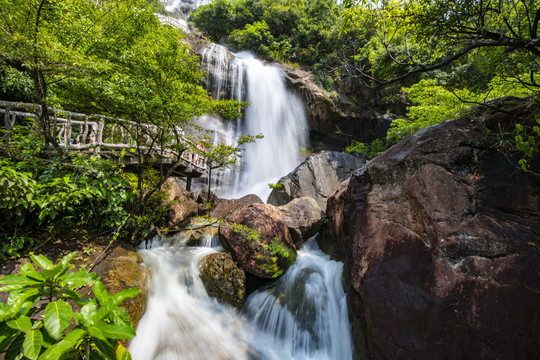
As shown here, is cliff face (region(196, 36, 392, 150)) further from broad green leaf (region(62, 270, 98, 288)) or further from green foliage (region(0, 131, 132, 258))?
broad green leaf (region(62, 270, 98, 288))

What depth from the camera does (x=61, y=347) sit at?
Answer: 3.60ft

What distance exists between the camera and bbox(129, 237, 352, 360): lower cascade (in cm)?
416

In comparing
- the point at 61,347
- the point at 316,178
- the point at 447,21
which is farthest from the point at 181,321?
the point at 316,178

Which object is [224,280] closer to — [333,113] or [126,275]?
[126,275]

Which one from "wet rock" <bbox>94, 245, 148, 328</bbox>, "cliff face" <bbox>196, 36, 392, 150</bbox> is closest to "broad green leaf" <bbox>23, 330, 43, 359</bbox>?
"wet rock" <bbox>94, 245, 148, 328</bbox>

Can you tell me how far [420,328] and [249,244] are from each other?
3.61m

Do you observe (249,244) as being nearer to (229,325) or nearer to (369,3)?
(229,325)

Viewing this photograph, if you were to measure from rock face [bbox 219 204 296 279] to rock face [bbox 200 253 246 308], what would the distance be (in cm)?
27

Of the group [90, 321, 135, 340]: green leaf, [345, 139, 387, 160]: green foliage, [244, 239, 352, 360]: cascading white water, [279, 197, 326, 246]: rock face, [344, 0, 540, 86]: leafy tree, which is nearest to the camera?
[90, 321, 135, 340]: green leaf

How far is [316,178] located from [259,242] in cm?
808

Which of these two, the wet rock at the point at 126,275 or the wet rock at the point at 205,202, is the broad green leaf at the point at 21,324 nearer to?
the wet rock at the point at 126,275

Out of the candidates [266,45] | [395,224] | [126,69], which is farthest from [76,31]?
[266,45]

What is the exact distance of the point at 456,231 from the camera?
3.33m

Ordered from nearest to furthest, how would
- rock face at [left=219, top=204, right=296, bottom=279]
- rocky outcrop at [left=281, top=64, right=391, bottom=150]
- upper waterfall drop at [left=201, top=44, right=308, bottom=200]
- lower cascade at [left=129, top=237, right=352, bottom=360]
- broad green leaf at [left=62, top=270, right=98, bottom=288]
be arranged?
broad green leaf at [left=62, top=270, right=98, bottom=288] → lower cascade at [left=129, top=237, right=352, bottom=360] → rock face at [left=219, top=204, right=296, bottom=279] → upper waterfall drop at [left=201, top=44, right=308, bottom=200] → rocky outcrop at [left=281, top=64, right=391, bottom=150]
